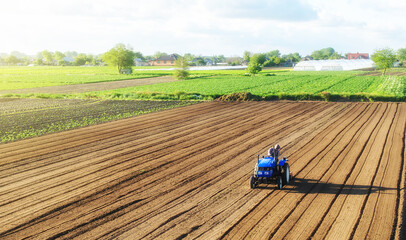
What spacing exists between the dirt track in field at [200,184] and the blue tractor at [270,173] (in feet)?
1.00

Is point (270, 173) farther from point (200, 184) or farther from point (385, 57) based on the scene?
point (385, 57)

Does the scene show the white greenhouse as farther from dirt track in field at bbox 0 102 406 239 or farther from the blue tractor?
the blue tractor

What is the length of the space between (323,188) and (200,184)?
4271 mm

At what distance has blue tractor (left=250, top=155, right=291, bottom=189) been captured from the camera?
422 inches

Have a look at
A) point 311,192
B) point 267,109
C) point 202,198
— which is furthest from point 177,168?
point 267,109

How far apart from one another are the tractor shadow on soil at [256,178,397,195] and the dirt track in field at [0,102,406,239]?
0.11 feet

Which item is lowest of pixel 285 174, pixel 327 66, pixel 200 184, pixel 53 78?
pixel 200 184

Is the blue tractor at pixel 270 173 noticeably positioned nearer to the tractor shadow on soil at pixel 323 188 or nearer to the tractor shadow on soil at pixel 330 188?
the tractor shadow on soil at pixel 323 188

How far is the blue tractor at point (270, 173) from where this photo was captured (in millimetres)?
10719

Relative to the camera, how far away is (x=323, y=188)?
11039 millimetres

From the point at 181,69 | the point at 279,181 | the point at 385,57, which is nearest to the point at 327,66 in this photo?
the point at 385,57

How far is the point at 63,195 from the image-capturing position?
10852 mm

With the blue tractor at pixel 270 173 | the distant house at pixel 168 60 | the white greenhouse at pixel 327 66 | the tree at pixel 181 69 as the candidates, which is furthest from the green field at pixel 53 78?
the distant house at pixel 168 60

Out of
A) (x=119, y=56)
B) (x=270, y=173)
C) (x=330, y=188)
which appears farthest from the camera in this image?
(x=119, y=56)
